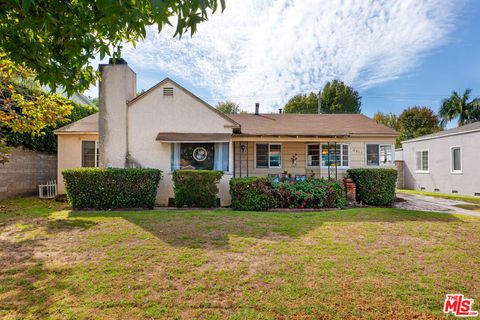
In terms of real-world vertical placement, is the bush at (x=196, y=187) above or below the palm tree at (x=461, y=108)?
below

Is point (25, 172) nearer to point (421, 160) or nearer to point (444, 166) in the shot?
point (444, 166)

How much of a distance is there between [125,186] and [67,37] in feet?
24.0

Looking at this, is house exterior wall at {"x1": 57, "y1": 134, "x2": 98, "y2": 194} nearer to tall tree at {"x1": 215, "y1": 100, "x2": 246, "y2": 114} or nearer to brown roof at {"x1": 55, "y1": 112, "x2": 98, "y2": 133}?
brown roof at {"x1": 55, "y1": 112, "x2": 98, "y2": 133}

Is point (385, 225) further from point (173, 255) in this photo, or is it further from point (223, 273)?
point (173, 255)

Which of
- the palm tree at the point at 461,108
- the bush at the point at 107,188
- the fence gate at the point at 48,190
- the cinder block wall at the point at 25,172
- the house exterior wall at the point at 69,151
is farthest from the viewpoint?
the palm tree at the point at 461,108

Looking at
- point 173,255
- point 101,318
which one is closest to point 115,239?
point 173,255

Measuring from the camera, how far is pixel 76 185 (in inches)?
378

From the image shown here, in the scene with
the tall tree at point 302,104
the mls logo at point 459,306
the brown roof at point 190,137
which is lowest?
the mls logo at point 459,306

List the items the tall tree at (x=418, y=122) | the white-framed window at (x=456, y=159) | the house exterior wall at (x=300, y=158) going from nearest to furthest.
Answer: the house exterior wall at (x=300, y=158)
the white-framed window at (x=456, y=159)
the tall tree at (x=418, y=122)

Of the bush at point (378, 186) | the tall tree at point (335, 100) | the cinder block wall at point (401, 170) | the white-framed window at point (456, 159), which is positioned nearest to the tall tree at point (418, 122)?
the tall tree at point (335, 100)

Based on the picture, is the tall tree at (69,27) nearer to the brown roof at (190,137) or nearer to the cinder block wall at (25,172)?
the brown roof at (190,137)

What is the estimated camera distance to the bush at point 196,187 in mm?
10094

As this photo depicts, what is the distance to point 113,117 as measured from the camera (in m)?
11.3

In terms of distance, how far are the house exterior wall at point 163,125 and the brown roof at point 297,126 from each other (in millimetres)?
467
